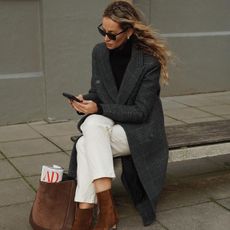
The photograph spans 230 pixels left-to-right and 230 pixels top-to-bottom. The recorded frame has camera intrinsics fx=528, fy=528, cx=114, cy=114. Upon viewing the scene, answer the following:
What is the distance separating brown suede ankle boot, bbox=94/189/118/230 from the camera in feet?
10.8

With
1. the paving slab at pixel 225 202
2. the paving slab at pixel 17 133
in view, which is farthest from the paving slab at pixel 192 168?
the paving slab at pixel 17 133

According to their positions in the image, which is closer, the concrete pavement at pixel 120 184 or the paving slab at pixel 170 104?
the concrete pavement at pixel 120 184

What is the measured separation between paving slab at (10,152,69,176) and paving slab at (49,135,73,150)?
22 centimetres

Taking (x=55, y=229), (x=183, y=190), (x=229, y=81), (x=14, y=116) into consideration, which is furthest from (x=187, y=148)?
(x=229, y=81)

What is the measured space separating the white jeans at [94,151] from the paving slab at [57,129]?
2.36 metres

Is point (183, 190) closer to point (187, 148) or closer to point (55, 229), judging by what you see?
point (187, 148)

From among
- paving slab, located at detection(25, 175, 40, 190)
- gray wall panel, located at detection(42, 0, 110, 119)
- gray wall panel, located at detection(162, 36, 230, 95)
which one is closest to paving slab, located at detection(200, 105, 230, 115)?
gray wall panel, located at detection(162, 36, 230, 95)

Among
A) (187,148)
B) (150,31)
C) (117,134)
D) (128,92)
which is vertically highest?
(150,31)

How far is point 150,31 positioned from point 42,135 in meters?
2.51

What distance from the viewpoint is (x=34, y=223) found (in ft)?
11.0

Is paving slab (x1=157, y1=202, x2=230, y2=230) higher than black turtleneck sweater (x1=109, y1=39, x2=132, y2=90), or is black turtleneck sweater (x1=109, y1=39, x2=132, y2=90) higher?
black turtleneck sweater (x1=109, y1=39, x2=132, y2=90)

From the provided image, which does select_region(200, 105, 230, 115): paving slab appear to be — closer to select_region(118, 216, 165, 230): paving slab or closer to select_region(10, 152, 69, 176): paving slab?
select_region(10, 152, 69, 176): paving slab

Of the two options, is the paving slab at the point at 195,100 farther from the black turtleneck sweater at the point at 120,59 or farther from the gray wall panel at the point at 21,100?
the black turtleneck sweater at the point at 120,59

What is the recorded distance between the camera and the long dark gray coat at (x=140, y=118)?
3461 millimetres
